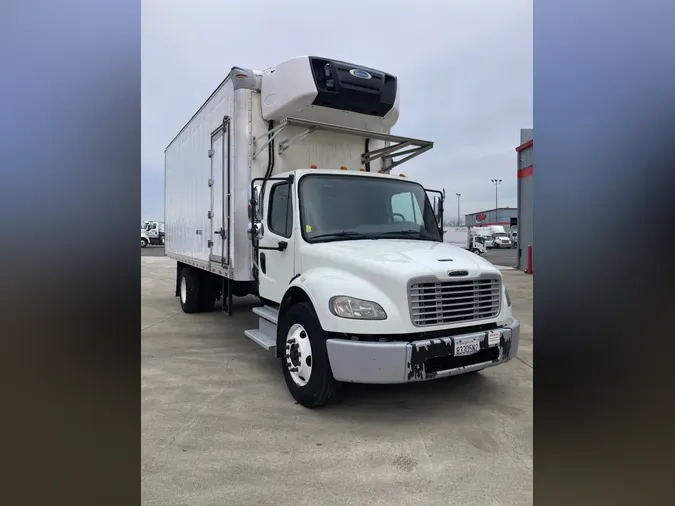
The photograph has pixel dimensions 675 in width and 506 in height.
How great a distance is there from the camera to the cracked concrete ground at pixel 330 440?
282 cm

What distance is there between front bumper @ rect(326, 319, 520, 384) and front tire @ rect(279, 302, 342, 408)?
219 millimetres

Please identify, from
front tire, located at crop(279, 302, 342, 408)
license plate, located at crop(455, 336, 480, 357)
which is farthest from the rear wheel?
license plate, located at crop(455, 336, 480, 357)

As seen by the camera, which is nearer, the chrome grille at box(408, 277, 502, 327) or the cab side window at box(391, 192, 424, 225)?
the chrome grille at box(408, 277, 502, 327)

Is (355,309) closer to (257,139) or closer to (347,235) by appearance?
(347,235)

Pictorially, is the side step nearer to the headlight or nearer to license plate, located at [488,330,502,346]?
the headlight

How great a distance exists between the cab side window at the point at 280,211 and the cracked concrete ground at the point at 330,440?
5.97 ft

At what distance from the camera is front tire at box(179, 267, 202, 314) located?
30.2 ft

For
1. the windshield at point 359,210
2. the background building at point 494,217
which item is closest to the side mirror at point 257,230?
the windshield at point 359,210

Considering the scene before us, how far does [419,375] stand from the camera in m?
3.73

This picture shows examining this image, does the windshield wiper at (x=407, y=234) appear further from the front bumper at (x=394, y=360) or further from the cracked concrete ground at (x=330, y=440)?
the cracked concrete ground at (x=330, y=440)
